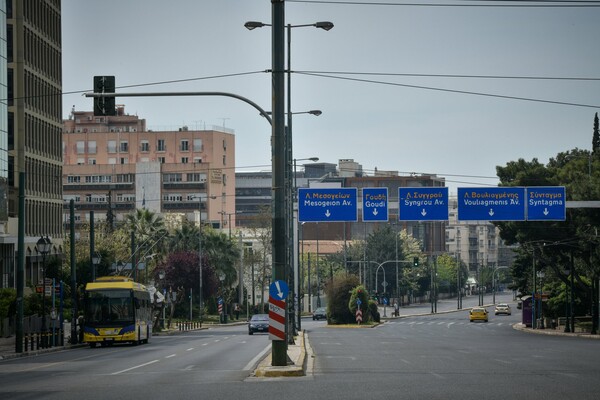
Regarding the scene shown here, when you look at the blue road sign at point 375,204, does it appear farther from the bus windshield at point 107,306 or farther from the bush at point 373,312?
the bush at point 373,312

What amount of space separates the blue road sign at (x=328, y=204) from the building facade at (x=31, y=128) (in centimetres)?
2245

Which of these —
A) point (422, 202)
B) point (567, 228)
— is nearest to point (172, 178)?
point (567, 228)

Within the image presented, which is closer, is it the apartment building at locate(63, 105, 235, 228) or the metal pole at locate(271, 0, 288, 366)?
the metal pole at locate(271, 0, 288, 366)

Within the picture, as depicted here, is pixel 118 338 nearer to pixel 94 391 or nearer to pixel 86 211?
pixel 94 391

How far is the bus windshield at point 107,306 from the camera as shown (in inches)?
2041

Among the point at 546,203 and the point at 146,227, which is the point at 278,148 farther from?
the point at 146,227

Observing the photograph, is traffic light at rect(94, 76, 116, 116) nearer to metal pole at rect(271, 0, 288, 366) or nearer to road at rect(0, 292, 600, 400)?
metal pole at rect(271, 0, 288, 366)

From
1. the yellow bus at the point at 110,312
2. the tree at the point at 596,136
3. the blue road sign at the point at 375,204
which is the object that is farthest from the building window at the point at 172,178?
the yellow bus at the point at 110,312

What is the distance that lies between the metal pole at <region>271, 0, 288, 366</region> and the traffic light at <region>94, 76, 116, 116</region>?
393cm

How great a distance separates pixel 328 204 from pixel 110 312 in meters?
12.6

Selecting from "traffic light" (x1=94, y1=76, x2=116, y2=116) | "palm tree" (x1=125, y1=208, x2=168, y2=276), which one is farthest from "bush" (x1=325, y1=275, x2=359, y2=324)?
"traffic light" (x1=94, y1=76, x2=116, y2=116)

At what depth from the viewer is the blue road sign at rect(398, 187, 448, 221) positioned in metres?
56.8

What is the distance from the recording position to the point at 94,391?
22.5 meters

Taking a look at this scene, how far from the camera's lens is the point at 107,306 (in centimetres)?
5184
